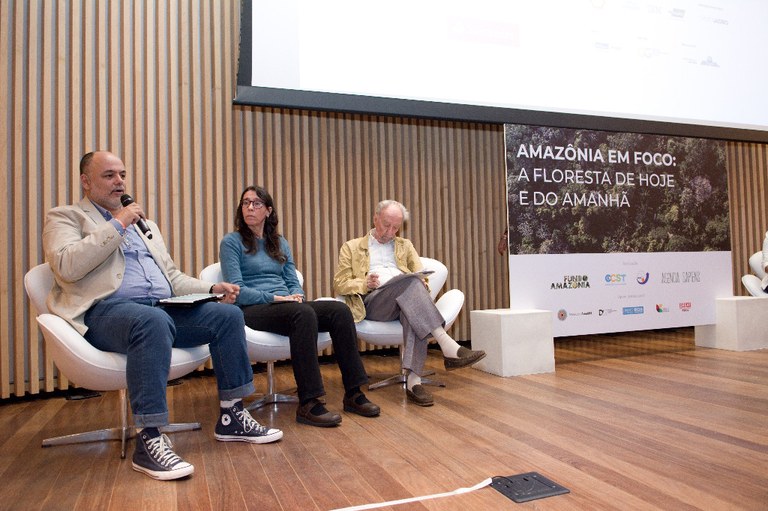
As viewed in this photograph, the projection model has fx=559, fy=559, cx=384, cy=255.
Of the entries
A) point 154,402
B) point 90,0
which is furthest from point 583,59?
point 154,402

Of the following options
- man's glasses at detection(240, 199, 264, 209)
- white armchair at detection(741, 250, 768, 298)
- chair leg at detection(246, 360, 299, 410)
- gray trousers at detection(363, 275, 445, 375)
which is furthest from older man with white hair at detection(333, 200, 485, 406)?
white armchair at detection(741, 250, 768, 298)

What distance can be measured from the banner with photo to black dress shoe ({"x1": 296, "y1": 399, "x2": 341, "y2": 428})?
1897 mm

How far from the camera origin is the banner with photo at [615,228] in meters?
4.18

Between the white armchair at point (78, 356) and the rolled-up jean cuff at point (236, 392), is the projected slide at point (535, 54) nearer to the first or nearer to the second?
the white armchair at point (78, 356)

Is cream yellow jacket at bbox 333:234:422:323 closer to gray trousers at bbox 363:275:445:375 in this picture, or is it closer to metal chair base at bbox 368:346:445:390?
gray trousers at bbox 363:275:445:375

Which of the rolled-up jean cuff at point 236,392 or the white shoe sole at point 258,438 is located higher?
the rolled-up jean cuff at point 236,392

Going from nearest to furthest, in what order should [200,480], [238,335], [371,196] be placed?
[200,480] < [238,335] < [371,196]

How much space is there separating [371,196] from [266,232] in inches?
65.6

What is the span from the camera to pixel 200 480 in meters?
2.02

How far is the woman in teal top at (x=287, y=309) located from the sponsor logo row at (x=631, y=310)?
2.01 m

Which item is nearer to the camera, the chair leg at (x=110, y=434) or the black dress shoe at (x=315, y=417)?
the chair leg at (x=110, y=434)

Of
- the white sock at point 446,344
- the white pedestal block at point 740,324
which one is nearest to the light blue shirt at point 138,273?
the white sock at point 446,344

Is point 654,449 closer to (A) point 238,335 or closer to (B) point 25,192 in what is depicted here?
(A) point 238,335

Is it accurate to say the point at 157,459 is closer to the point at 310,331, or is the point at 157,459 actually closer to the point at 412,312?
the point at 310,331
